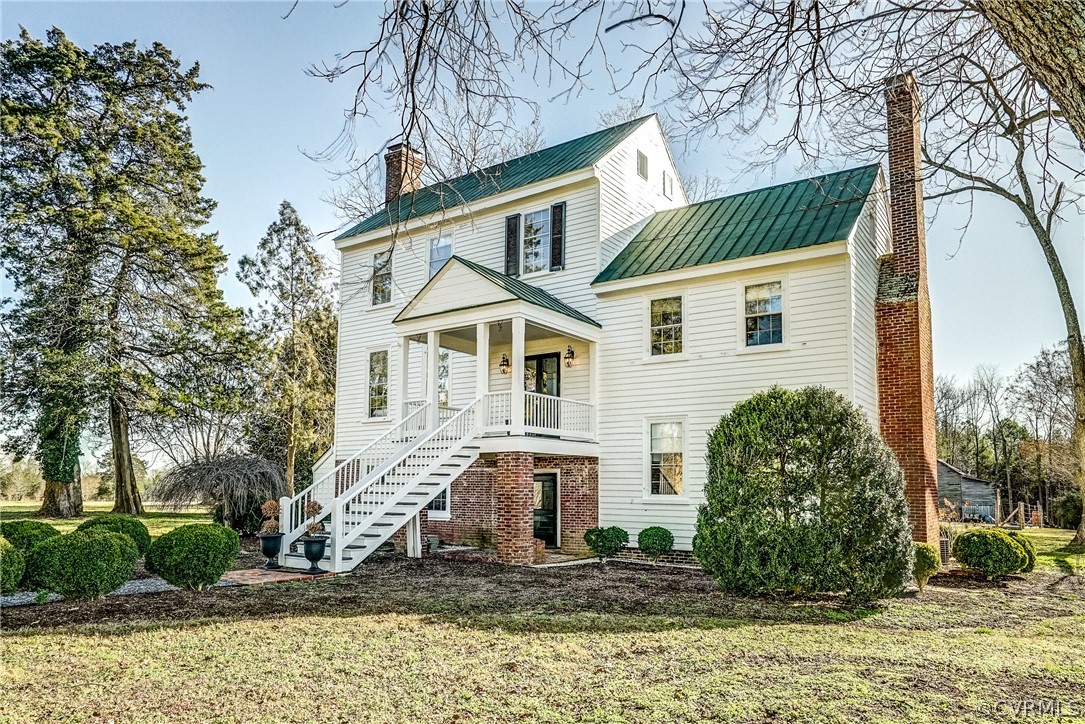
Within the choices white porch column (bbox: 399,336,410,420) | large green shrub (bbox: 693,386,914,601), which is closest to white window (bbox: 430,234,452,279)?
white porch column (bbox: 399,336,410,420)

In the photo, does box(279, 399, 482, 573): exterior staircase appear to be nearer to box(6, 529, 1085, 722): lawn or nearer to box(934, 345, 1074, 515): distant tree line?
box(6, 529, 1085, 722): lawn

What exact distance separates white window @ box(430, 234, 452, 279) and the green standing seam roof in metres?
3.22

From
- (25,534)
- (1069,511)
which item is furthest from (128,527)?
→ (1069,511)

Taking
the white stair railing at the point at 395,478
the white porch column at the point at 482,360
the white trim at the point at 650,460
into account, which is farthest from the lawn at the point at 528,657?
the white porch column at the point at 482,360

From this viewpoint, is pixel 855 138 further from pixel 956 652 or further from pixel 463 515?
pixel 463 515

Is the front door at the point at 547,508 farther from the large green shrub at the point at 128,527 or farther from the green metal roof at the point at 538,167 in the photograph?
the large green shrub at the point at 128,527

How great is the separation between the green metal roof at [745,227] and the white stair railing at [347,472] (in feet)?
15.9

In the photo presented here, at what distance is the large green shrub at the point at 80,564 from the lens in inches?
311

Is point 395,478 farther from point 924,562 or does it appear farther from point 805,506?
point 924,562

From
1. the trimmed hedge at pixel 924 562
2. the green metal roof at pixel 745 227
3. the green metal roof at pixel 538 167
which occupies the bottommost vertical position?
the trimmed hedge at pixel 924 562

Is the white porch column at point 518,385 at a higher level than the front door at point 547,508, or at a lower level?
higher

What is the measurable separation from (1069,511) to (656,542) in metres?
26.6

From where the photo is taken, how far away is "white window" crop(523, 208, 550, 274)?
15969 mm

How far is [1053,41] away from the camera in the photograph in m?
2.47
